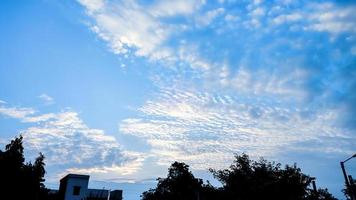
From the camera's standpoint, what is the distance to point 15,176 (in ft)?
116

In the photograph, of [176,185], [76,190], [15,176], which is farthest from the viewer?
[176,185]

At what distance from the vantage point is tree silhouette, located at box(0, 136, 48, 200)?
34.0 m

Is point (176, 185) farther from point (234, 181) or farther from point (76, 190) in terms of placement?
point (234, 181)

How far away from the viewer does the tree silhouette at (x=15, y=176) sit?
34.0 metres

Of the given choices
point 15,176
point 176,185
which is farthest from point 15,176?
point 176,185

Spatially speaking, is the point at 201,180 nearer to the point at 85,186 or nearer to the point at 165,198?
the point at 165,198

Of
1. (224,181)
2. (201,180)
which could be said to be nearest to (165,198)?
(201,180)

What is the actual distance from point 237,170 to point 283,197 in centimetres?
713

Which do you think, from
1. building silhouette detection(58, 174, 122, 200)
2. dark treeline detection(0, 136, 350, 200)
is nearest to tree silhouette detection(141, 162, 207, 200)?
building silhouette detection(58, 174, 122, 200)

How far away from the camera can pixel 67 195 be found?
56312mm

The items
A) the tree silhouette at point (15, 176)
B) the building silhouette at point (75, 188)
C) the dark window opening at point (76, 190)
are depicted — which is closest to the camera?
the tree silhouette at point (15, 176)

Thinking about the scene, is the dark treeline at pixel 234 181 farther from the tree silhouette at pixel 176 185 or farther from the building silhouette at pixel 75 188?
the tree silhouette at pixel 176 185

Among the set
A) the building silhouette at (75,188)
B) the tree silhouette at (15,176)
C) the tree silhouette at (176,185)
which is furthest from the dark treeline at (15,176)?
the tree silhouette at (176,185)

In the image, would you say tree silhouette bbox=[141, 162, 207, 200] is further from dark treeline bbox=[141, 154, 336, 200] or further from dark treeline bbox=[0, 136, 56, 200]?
dark treeline bbox=[0, 136, 56, 200]
